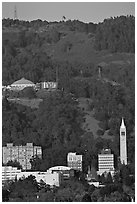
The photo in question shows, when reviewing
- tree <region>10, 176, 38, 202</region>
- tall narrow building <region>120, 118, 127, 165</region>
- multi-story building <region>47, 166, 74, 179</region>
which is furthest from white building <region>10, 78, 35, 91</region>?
tree <region>10, 176, 38, 202</region>

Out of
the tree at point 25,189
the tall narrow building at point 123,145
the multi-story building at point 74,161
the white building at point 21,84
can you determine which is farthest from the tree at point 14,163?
the white building at point 21,84

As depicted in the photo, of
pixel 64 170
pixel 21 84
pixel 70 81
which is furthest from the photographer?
pixel 21 84

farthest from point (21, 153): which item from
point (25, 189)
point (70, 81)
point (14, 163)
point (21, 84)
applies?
point (21, 84)

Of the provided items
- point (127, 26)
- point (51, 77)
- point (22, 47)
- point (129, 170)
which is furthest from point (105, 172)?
point (22, 47)

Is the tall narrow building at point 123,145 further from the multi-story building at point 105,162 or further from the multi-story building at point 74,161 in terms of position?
the multi-story building at point 74,161

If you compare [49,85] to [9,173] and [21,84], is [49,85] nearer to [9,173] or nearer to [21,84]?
[21,84]

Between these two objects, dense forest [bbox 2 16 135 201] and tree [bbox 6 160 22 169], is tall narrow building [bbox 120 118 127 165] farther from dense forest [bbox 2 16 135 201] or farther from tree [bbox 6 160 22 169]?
tree [bbox 6 160 22 169]
